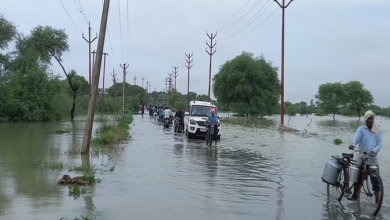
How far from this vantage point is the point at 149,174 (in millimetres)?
11641

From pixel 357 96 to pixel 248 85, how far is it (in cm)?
4650

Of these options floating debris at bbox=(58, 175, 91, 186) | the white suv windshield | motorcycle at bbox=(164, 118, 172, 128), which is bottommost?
floating debris at bbox=(58, 175, 91, 186)

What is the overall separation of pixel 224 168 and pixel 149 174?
101 inches

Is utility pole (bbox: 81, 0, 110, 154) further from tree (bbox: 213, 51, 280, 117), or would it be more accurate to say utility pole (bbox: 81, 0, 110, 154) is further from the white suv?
tree (bbox: 213, 51, 280, 117)

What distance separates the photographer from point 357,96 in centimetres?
9462

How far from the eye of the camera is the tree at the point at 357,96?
93625mm

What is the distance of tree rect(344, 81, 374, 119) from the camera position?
307ft

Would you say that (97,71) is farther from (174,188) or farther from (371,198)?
(371,198)

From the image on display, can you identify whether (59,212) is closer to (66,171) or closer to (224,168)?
(66,171)

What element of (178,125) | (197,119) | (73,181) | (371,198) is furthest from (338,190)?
(178,125)

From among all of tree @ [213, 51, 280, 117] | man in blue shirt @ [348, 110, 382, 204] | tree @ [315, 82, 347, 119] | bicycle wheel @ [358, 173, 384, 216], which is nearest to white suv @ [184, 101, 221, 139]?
bicycle wheel @ [358, 173, 384, 216]

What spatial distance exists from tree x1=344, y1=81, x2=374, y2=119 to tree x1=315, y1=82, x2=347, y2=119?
1404 millimetres

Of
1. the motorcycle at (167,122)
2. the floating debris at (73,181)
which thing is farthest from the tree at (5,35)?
the floating debris at (73,181)

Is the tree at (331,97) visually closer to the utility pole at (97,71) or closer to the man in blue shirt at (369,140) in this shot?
the utility pole at (97,71)
